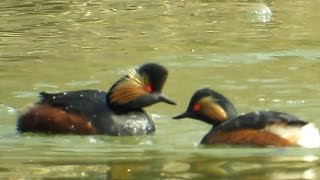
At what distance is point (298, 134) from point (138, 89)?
199 centimetres

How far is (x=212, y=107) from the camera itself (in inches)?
404

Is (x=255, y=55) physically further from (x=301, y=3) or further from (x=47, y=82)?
(x=301, y=3)

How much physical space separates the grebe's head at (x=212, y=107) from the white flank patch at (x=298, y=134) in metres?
0.68

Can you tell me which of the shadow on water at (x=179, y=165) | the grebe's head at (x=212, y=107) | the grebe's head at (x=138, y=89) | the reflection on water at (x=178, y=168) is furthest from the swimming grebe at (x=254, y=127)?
the grebe's head at (x=138, y=89)

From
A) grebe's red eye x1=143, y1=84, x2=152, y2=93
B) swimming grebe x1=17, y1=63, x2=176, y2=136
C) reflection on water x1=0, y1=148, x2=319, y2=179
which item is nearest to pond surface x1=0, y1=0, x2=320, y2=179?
reflection on water x1=0, y1=148, x2=319, y2=179

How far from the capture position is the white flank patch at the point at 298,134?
9.65 meters

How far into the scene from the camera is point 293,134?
9664 millimetres

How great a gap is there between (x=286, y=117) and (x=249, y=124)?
0.34m

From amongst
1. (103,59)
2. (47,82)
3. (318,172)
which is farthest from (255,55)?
(318,172)

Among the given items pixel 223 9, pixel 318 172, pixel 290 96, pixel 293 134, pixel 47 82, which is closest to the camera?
pixel 318 172

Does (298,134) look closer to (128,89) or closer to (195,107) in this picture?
(195,107)

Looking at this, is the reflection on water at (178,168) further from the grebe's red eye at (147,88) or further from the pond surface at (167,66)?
the grebe's red eye at (147,88)

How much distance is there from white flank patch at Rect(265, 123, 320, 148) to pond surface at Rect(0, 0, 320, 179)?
9cm

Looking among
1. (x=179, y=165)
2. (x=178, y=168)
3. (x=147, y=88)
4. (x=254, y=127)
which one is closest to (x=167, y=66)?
(x=147, y=88)
